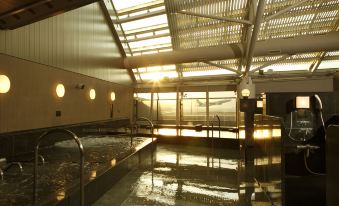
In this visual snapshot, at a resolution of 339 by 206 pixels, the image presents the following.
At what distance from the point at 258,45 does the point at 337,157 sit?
19.8ft

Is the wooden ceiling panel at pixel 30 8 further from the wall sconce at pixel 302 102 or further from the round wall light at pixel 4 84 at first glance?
the wall sconce at pixel 302 102

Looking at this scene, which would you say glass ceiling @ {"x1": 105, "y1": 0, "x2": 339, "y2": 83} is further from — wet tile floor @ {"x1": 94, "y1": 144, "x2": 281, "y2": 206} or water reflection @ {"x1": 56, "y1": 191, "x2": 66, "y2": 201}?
water reflection @ {"x1": 56, "y1": 191, "x2": 66, "y2": 201}

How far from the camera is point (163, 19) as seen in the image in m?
8.59

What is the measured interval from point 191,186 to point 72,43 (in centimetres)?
539

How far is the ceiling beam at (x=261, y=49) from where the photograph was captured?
21.2 ft

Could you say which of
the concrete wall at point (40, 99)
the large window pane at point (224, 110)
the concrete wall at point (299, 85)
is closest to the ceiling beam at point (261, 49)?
the concrete wall at point (40, 99)

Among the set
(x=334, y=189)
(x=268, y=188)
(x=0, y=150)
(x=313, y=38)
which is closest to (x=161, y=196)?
(x=268, y=188)

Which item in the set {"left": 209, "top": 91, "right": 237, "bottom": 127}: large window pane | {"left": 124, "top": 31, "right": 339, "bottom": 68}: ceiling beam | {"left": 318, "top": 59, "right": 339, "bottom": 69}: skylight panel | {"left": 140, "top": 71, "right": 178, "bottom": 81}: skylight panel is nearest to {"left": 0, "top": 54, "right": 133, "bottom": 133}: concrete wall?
{"left": 124, "top": 31, "right": 339, "bottom": 68}: ceiling beam

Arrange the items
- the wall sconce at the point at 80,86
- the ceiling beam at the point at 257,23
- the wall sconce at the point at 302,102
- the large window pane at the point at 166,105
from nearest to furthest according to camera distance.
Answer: the wall sconce at the point at 302,102, the ceiling beam at the point at 257,23, the wall sconce at the point at 80,86, the large window pane at the point at 166,105

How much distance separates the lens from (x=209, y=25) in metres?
8.19

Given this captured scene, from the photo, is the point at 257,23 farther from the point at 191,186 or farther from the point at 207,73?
the point at 207,73

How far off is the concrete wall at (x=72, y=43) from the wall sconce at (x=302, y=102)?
5.38m

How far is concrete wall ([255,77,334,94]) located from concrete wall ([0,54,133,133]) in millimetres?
7918

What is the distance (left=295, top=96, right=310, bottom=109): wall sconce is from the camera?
2990mm
